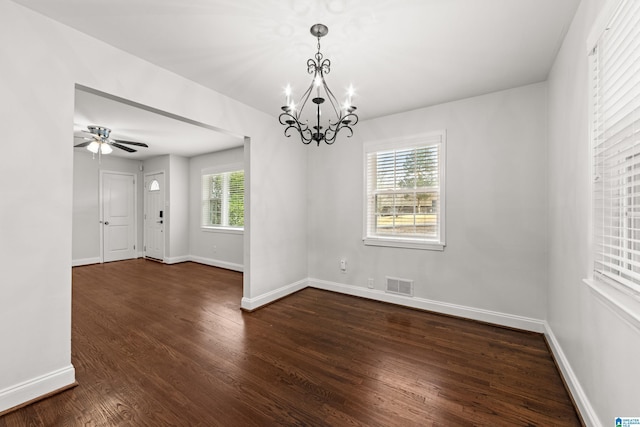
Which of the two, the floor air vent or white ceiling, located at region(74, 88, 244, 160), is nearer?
white ceiling, located at region(74, 88, 244, 160)

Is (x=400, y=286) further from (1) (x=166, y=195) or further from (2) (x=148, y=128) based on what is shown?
(1) (x=166, y=195)

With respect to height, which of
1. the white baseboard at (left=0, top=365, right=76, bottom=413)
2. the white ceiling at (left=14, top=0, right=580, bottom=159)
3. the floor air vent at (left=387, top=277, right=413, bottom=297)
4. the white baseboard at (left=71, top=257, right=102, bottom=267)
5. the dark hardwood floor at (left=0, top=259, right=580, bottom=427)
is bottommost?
the dark hardwood floor at (left=0, top=259, right=580, bottom=427)

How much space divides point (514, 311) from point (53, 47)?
15.6 ft

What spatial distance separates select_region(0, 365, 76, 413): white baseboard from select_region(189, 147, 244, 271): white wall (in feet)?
Answer: 12.0

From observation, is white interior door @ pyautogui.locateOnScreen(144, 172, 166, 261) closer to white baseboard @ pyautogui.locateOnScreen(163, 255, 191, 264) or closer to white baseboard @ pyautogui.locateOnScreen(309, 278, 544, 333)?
white baseboard @ pyautogui.locateOnScreen(163, 255, 191, 264)

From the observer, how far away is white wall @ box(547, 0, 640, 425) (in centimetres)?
124

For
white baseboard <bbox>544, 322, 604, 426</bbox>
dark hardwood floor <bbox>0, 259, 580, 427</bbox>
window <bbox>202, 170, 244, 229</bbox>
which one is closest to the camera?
white baseboard <bbox>544, 322, 604, 426</bbox>

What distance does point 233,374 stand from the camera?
2.09 metres

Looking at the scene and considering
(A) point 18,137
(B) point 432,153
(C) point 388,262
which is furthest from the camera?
(C) point 388,262

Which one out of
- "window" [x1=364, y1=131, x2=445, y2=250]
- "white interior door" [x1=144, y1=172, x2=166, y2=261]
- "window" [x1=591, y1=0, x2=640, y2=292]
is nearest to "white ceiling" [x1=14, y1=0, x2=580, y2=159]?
"window" [x1=591, y1=0, x2=640, y2=292]

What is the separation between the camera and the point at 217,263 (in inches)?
239

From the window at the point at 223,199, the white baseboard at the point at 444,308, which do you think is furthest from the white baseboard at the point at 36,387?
the window at the point at 223,199

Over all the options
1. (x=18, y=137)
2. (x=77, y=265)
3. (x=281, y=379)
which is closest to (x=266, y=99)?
(x=18, y=137)

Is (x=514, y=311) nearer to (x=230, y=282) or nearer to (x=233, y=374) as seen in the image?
(x=233, y=374)
